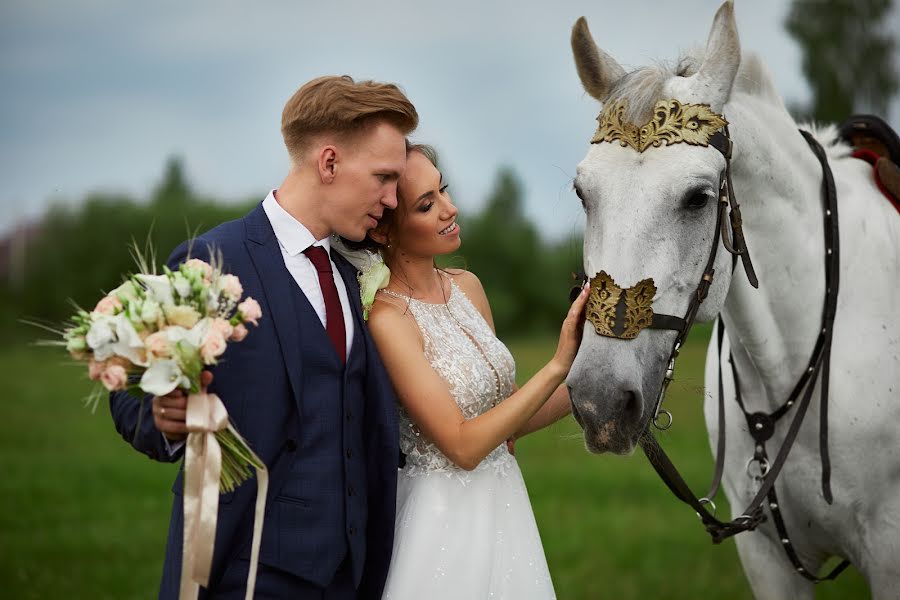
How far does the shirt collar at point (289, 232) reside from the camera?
2.93 m

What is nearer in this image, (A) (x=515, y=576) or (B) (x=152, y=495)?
(A) (x=515, y=576)

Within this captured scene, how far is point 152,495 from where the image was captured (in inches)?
397

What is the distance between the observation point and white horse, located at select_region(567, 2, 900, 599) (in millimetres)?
2730

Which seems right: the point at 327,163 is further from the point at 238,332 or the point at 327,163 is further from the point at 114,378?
the point at 114,378

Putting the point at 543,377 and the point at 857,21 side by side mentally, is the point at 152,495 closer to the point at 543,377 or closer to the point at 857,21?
the point at 543,377

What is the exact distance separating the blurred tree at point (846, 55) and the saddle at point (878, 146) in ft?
97.3

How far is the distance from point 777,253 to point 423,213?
130cm

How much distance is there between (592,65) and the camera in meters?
3.15

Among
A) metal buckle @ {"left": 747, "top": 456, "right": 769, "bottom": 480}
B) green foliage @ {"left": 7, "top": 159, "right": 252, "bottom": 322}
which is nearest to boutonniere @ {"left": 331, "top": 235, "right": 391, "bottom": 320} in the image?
metal buckle @ {"left": 747, "top": 456, "right": 769, "bottom": 480}

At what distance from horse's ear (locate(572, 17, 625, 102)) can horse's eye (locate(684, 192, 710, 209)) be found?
1.91 ft

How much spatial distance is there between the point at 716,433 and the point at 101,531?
6406 millimetres

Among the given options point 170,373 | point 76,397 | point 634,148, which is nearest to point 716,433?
point 634,148

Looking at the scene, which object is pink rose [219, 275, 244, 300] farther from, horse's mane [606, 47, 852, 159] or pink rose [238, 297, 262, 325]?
horse's mane [606, 47, 852, 159]

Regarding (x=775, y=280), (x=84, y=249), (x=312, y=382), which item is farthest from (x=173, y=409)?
(x=84, y=249)
